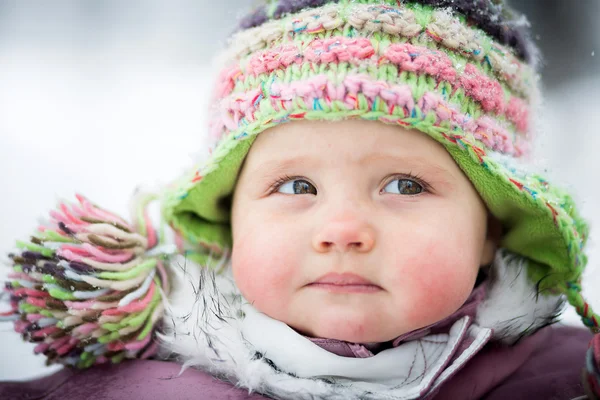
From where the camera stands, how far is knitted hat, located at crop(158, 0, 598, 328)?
0.93 metres

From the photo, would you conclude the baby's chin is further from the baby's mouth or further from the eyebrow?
the eyebrow

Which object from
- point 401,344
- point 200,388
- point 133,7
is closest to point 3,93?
point 133,7

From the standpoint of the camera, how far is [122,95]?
6.85 feet

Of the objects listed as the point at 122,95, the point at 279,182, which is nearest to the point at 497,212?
the point at 279,182

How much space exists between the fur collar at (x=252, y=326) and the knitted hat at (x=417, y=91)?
7cm

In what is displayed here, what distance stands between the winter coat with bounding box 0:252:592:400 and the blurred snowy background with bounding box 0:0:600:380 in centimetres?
52

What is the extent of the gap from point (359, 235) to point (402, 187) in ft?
0.51

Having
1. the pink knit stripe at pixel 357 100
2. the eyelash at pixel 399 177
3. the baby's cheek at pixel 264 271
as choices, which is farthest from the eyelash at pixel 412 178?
the baby's cheek at pixel 264 271

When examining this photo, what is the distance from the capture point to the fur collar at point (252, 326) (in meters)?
0.94

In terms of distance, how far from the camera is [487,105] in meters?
1.01

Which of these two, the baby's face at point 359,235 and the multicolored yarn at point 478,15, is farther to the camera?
the multicolored yarn at point 478,15

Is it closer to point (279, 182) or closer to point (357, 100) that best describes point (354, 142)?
point (357, 100)

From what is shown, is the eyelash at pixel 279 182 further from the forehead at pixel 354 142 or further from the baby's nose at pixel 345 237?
the baby's nose at pixel 345 237

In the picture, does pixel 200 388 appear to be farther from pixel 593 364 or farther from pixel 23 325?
pixel 593 364
